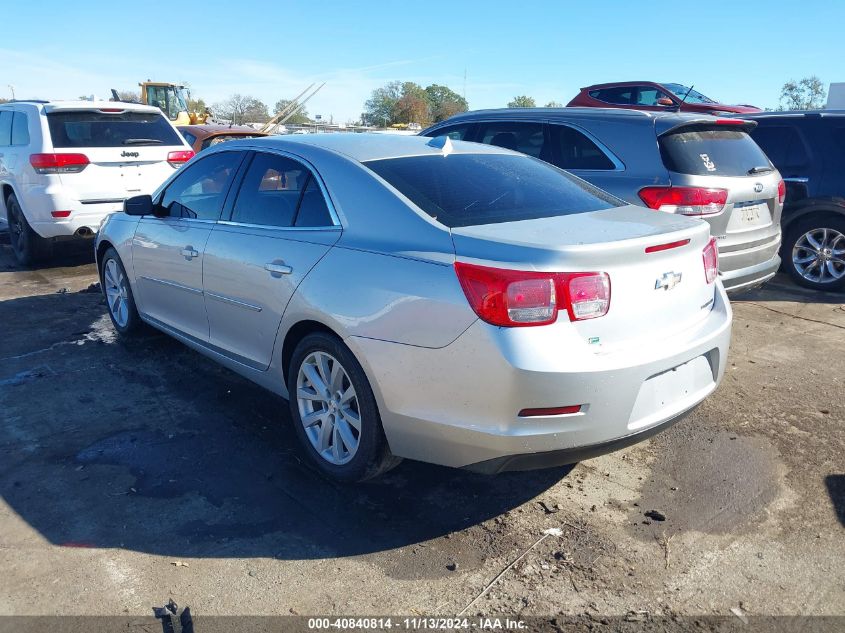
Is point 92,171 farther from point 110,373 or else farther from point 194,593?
point 194,593

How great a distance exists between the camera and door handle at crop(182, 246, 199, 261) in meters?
4.52

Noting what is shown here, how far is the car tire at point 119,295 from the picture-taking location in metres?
5.65

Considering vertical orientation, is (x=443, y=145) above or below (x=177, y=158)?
above

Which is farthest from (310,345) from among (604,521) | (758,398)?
(758,398)

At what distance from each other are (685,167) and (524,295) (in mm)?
3326

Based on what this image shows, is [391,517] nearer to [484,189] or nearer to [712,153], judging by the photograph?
[484,189]

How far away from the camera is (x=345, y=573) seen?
2900 millimetres

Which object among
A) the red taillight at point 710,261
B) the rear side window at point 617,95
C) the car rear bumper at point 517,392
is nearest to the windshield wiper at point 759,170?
the red taillight at point 710,261

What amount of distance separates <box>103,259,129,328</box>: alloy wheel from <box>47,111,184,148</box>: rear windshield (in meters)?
2.92

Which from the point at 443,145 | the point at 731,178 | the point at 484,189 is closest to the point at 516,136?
the point at 731,178

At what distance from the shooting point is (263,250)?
389cm

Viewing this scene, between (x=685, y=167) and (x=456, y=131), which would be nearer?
(x=685, y=167)

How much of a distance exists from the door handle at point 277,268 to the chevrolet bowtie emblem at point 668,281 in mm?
1760

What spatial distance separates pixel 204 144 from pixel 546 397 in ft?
40.5
